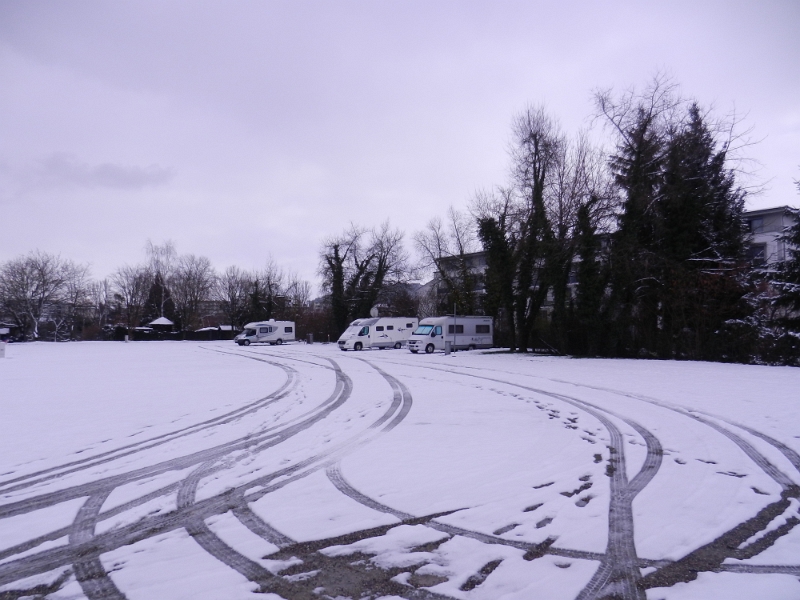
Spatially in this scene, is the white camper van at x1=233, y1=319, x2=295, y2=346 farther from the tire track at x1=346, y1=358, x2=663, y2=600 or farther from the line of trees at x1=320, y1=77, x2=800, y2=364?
the tire track at x1=346, y1=358, x2=663, y2=600

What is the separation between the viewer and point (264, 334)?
171 ft

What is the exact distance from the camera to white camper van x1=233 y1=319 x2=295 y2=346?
5169 cm

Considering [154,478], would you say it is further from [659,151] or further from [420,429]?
[659,151]

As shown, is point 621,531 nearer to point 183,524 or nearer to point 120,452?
point 183,524

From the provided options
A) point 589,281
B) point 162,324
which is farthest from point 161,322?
point 589,281

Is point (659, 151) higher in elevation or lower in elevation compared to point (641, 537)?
higher

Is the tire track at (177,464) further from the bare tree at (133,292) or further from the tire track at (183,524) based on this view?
the bare tree at (133,292)

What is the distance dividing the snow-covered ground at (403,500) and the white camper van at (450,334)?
22.7 meters

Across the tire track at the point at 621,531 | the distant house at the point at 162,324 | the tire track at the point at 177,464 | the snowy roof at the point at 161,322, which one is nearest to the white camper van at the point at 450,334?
the tire track at the point at 177,464

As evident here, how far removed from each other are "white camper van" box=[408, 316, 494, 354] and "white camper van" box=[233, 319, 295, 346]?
69.9ft

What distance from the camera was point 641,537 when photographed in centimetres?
436

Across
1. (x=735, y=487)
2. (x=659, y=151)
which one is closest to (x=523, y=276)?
(x=659, y=151)

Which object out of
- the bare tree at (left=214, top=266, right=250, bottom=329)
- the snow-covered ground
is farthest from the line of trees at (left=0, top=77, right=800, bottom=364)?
the bare tree at (left=214, top=266, right=250, bottom=329)

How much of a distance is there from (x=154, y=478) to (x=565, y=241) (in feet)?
85.1
